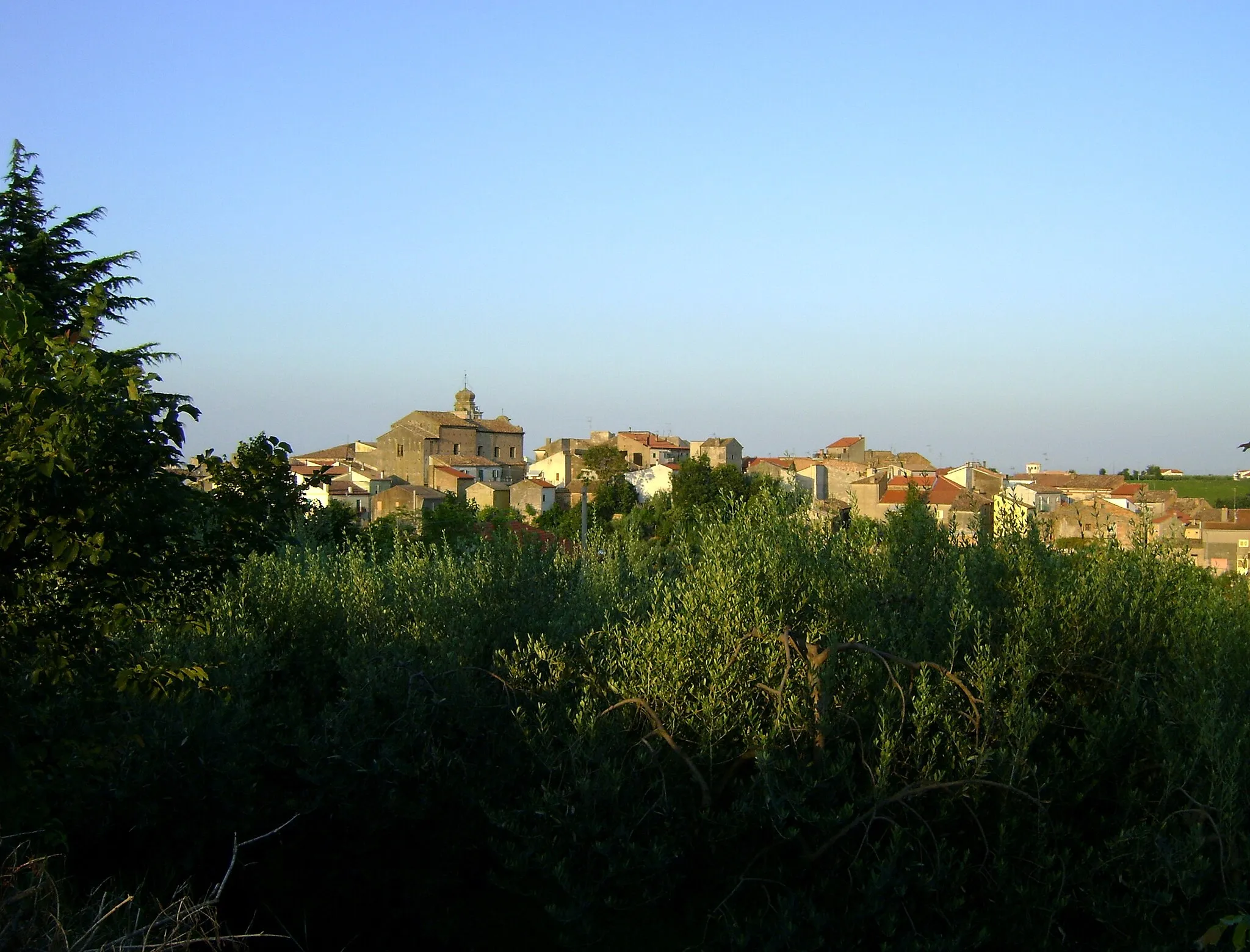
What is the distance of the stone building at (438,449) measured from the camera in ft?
279

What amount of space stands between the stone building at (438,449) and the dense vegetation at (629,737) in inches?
2867

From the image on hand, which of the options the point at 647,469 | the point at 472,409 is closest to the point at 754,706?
the point at 647,469

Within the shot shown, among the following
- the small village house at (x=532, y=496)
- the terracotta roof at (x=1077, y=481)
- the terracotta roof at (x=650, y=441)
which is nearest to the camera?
the terracotta roof at (x=1077, y=481)

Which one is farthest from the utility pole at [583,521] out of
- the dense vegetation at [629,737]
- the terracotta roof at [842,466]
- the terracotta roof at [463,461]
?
the terracotta roof at [463,461]

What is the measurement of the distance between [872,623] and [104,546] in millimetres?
4588

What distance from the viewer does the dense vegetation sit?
16.8 ft

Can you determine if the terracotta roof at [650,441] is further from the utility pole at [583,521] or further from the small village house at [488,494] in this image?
the utility pole at [583,521]

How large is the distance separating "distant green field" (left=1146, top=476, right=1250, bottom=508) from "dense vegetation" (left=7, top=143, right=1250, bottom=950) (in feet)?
176

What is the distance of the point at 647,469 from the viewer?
86938 mm

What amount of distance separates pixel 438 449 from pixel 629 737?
81717 mm

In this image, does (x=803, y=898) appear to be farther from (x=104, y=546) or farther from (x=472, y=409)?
(x=472, y=409)

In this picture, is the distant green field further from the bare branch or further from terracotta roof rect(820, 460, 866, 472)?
the bare branch

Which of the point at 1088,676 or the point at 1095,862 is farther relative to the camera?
the point at 1088,676

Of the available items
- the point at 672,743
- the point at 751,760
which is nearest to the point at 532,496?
the point at 751,760
